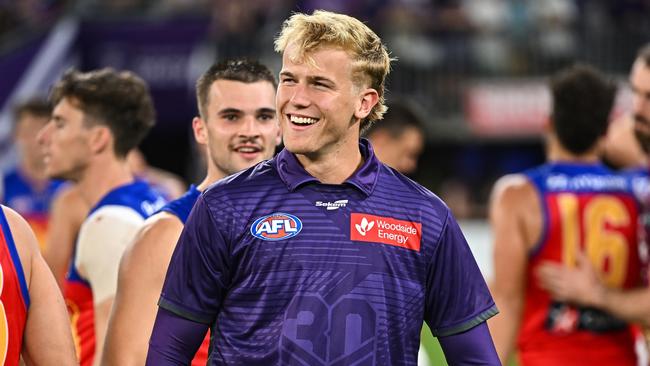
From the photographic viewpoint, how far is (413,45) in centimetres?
1742

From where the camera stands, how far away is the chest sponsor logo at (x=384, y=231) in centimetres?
373

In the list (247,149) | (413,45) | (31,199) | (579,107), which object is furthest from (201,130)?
(413,45)

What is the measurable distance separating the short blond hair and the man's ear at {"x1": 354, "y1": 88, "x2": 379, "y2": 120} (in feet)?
0.08

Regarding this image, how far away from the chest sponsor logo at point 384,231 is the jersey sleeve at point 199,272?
0.41m

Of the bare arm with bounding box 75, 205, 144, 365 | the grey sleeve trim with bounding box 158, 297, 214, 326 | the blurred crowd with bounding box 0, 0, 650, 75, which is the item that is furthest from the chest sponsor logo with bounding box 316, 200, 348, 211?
the blurred crowd with bounding box 0, 0, 650, 75

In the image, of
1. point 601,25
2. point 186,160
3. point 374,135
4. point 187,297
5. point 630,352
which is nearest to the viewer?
point 187,297

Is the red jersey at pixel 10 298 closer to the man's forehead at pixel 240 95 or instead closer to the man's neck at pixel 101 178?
the man's forehead at pixel 240 95

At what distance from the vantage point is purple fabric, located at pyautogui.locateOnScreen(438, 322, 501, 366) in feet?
12.5

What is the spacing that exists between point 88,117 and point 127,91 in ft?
0.77

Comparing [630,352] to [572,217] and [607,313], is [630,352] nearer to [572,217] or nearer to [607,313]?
[607,313]

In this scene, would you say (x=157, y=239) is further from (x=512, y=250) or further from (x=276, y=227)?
(x=512, y=250)

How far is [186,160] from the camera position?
20375mm

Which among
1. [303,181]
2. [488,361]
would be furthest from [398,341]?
[303,181]

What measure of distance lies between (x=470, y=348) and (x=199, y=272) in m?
0.88
